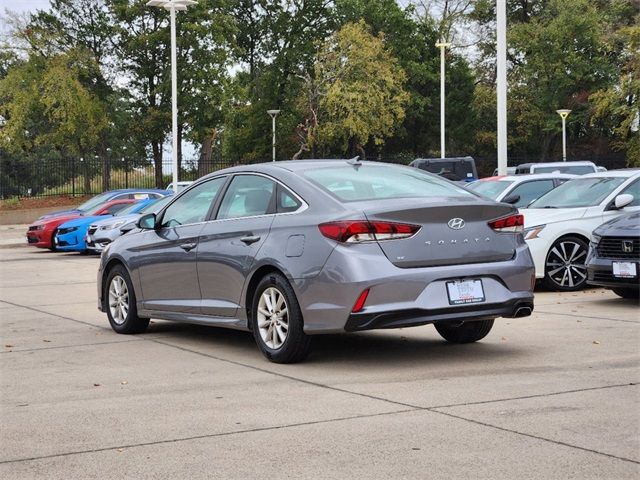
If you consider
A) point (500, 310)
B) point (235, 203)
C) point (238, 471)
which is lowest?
point (238, 471)

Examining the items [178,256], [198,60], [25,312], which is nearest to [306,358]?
[178,256]

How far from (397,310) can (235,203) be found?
217 cm

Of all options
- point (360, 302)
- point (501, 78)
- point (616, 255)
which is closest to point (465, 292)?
point (360, 302)

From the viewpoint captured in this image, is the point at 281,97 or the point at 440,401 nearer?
the point at 440,401

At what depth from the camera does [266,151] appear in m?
62.1

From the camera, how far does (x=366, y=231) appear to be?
312 inches

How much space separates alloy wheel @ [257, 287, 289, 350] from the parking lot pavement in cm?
23

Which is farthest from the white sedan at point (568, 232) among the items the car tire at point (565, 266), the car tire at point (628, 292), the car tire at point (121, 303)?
the car tire at point (121, 303)

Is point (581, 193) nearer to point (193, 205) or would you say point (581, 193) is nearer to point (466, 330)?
point (466, 330)

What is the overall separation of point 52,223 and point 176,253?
1893 centimetres

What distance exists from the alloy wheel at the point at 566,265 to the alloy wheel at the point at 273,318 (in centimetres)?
655

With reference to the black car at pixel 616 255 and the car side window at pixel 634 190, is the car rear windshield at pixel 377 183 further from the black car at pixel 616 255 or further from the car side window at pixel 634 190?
the car side window at pixel 634 190

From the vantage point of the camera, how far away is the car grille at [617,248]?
11.8 m

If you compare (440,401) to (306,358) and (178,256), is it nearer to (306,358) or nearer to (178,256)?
(306,358)
